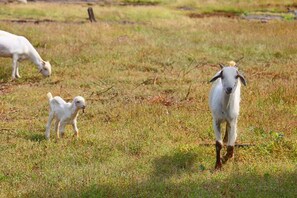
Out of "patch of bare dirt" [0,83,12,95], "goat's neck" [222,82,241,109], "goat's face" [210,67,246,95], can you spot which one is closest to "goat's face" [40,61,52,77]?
"patch of bare dirt" [0,83,12,95]

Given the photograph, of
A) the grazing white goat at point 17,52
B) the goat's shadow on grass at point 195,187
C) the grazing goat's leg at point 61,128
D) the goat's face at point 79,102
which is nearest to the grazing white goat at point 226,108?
the goat's shadow on grass at point 195,187

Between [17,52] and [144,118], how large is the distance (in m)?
6.81

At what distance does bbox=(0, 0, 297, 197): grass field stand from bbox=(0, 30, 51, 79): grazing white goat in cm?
37

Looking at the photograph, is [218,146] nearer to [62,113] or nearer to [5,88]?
[62,113]

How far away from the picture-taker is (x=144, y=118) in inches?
440

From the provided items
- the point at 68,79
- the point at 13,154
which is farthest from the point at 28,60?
the point at 13,154

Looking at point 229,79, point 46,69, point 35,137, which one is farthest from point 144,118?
point 46,69

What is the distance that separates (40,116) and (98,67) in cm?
533

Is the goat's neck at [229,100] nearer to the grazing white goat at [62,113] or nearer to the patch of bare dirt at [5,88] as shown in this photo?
the grazing white goat at [62,113]

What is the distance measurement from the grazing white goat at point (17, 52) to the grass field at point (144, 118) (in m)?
0.37

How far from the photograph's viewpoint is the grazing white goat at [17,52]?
16.2 meters

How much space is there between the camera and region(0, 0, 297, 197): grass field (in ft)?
26.0

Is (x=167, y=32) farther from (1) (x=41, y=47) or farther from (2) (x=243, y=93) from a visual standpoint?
(2) (x=243, y=93)

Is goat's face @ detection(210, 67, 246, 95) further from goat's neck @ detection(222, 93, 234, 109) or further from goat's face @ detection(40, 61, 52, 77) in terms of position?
goat's face @ detection(40, 61, 52, 77)
